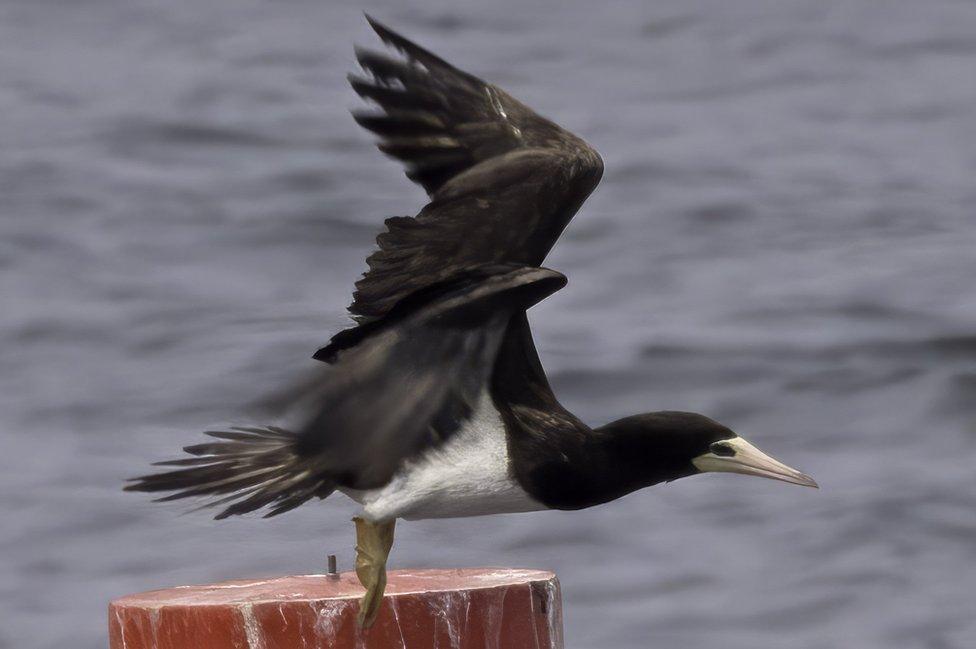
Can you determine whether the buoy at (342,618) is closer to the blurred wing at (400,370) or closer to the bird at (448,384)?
the bird at (448,384)

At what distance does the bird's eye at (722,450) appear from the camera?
4934 mm

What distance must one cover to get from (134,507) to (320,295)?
Answer: 7.45ft

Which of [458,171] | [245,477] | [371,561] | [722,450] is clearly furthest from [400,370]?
[722,450]

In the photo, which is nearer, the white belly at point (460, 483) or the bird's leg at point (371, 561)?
the bird's leg at point (371, 561)

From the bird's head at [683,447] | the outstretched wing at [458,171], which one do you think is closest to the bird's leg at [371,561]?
the outstretched wing at [458,171]

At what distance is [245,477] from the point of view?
15.1 ft

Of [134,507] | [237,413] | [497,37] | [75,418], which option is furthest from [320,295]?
[237,413]

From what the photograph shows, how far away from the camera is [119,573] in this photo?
7742 millimetres

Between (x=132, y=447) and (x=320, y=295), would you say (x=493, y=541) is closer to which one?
(x=132, y=447)

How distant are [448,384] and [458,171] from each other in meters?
0.79

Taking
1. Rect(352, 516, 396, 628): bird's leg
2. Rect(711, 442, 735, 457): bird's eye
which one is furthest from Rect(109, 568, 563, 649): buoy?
Rect(711, 442, 735, 457): bird's eye

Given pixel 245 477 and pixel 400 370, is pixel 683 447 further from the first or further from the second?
pixel 245 477

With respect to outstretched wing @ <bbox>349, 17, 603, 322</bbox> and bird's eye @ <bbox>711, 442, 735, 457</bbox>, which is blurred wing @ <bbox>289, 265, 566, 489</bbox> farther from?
bird's eye @ <bbox>711, 442, 735, 457</bbox>

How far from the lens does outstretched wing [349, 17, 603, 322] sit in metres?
4.73
